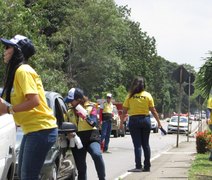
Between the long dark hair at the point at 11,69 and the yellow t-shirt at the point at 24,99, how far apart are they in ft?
0.17

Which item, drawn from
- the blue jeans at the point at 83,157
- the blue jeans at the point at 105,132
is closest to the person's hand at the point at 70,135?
the blue jeans at the point at 83,157

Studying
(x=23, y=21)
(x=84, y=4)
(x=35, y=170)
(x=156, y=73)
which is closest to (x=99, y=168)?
(x=35, y=170)

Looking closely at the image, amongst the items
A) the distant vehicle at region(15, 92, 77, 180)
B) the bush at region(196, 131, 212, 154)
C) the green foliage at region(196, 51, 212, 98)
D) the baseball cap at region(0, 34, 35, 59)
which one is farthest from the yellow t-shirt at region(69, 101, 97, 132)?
the bush at region(196, 131, 212, 154)

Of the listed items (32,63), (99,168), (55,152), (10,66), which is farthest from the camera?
(32,63)

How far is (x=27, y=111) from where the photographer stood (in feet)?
17.7

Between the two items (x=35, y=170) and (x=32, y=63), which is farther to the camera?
(x=32, y=63)

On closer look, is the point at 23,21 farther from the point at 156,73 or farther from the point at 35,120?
the point at 156,73

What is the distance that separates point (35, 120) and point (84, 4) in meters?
48.1

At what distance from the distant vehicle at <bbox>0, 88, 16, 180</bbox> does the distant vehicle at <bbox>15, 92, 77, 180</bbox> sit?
1.37 meters

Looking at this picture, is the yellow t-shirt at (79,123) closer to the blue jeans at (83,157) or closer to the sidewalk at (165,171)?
the blue jeans at (83,157)

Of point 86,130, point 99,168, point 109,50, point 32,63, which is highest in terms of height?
point 109,50

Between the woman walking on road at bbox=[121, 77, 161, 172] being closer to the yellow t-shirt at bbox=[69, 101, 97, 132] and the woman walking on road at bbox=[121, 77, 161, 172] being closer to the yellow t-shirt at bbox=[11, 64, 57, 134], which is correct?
the yellow t-shirt at bbox=[69, 101, 97, 132]

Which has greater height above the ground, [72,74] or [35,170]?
[72,74]

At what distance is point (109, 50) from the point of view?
54.3 m
